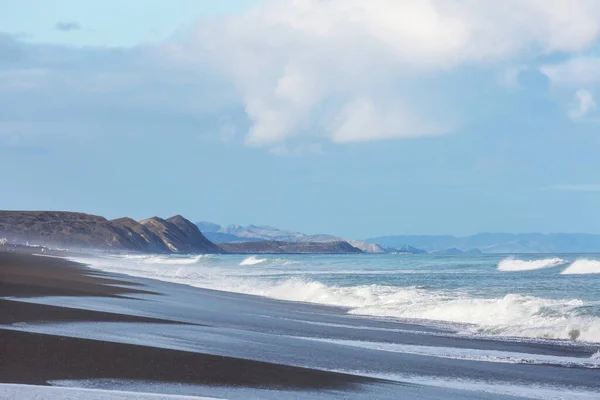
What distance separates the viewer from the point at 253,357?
12.0 meters

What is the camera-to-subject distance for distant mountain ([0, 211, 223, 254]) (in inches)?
5802

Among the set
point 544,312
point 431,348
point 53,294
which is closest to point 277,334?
point 431,348

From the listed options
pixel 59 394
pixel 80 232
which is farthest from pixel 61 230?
pixel 59 394

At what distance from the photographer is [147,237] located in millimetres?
173375

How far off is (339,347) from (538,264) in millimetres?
56696

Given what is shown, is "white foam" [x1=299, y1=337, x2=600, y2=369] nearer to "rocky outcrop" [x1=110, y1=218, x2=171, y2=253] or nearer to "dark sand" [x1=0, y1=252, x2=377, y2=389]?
"dark sand" [x1=0, y1=252, x2=377, y2=389]

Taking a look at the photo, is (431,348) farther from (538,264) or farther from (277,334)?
(538,264)

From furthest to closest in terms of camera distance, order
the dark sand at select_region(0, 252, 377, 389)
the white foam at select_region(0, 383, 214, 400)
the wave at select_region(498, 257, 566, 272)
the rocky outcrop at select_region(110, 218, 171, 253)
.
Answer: the rocky outcrop at select_region(110, 218, 171, 253) < the wave at select_region(498, 257, 566, 272) < the dark sand at select_region(0, 252, 377, 389) < the white foam at select_region(0, 383, 214, 400)

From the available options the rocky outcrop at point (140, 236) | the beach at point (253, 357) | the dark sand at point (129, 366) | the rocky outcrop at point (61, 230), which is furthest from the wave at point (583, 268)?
the rocky outcrop at point (140, 236)

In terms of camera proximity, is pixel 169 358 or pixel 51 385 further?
pixel 169 358

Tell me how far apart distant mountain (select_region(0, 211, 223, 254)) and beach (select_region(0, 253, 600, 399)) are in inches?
4972

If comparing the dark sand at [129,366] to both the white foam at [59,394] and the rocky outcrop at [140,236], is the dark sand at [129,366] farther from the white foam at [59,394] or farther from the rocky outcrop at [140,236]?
the rocky outcrop at [140,236]

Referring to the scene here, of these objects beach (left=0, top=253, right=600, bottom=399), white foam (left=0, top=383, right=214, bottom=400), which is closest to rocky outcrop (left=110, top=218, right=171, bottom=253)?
beach (left=0, top=253, right=600, bottom=399)

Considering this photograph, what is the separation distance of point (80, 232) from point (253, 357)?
15049 centimetres
